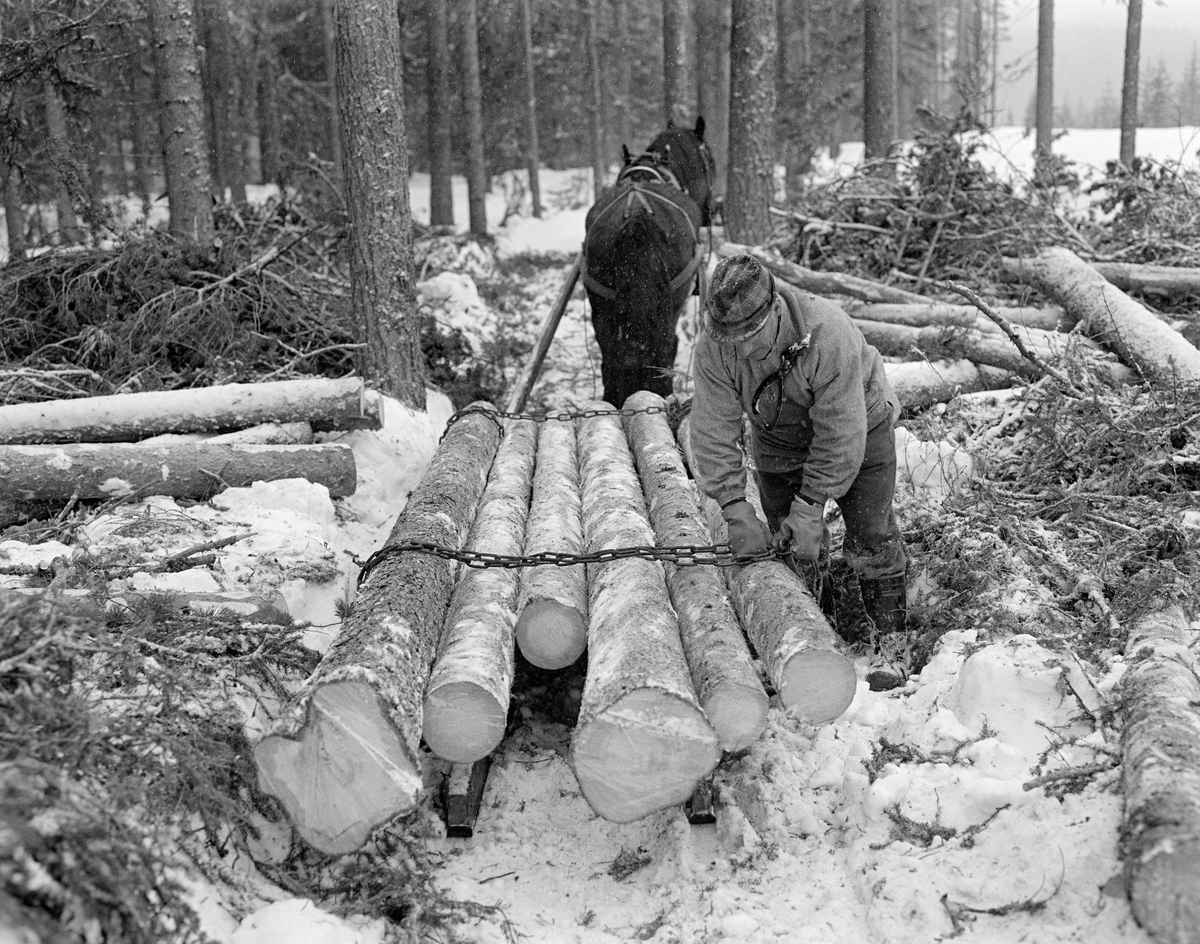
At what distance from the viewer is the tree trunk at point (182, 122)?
812 centimetres

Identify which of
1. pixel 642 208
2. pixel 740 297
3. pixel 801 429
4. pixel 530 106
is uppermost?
pixel 530 106

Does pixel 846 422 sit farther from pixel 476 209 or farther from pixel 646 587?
pixel 476 209

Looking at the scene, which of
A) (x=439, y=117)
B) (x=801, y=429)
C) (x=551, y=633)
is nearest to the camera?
(x=551, y=633)

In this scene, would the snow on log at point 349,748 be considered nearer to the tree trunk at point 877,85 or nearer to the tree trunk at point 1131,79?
the tree trunk at point 877,85

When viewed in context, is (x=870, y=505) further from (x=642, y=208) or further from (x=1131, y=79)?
(x=1131, y=79)

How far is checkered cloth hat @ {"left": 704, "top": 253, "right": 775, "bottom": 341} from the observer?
344 cm

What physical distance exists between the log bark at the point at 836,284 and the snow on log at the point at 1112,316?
97cm

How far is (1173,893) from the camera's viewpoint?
7.25 ft

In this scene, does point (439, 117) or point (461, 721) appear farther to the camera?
point (439, 117)

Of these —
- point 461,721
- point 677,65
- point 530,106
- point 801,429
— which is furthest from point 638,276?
point 530,106

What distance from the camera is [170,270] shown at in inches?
297

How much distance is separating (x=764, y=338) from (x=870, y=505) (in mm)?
1040

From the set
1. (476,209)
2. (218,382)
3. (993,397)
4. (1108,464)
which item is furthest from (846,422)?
(476,209)

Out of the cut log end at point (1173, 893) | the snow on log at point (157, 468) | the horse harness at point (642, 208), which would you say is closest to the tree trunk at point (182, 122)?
the snow on log at point (157, 468)
